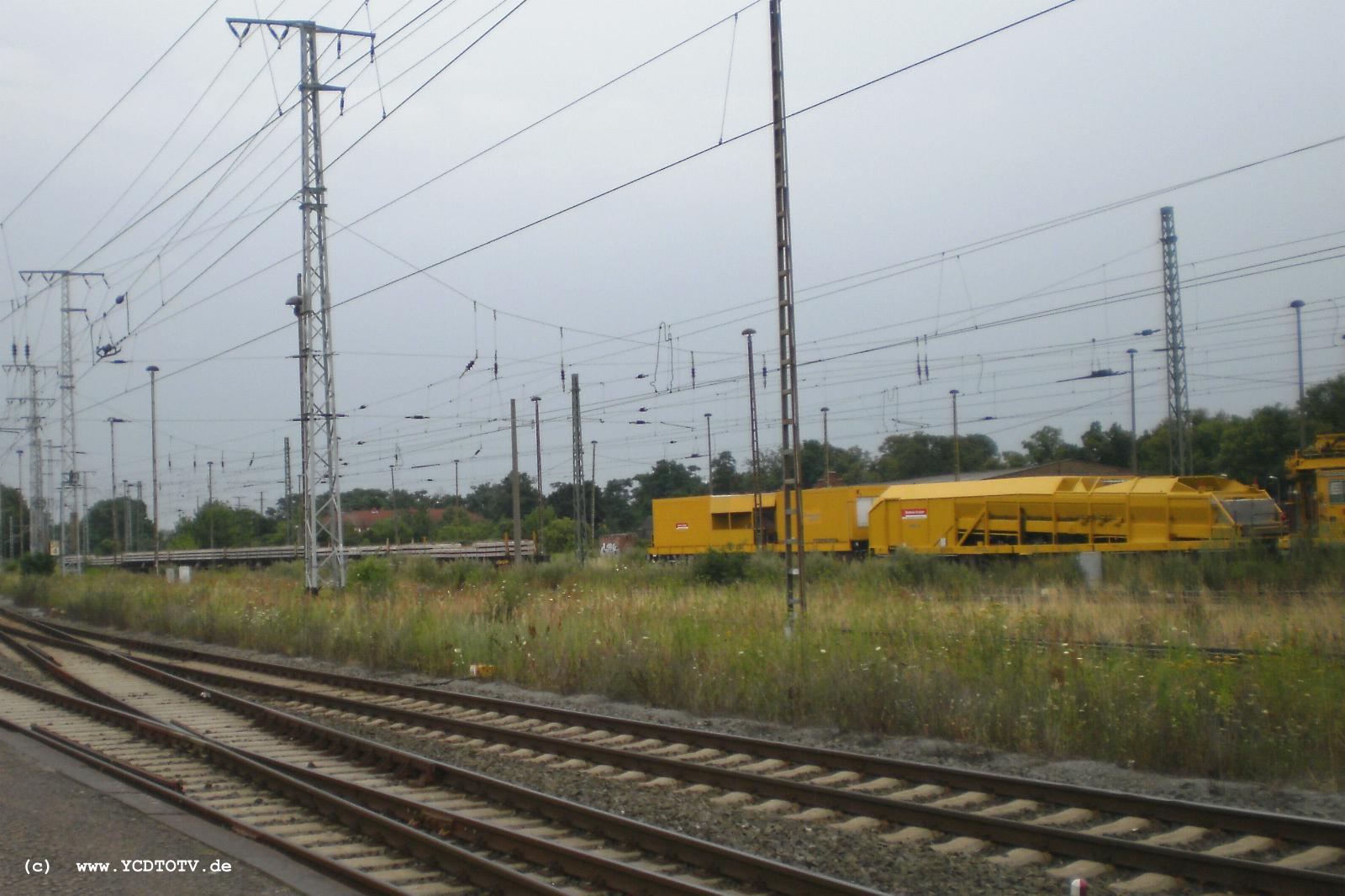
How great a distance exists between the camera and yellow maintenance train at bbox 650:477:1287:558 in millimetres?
26141

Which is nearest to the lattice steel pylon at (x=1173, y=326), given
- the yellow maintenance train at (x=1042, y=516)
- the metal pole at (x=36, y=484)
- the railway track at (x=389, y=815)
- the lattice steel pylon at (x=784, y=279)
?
the yellow maintenance train at (x=1042, y=516)

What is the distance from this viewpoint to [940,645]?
13812 mm

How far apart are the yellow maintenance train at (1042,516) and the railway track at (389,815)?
2066 cm

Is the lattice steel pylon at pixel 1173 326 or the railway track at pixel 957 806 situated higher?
the lattice steel pylon at pixel 1173 326

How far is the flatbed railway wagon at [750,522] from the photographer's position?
118 ft

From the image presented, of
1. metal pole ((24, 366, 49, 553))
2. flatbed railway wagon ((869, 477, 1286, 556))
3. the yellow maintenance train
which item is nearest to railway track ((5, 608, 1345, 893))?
flatbed railway wagon ((869, 477, 1286, 556))

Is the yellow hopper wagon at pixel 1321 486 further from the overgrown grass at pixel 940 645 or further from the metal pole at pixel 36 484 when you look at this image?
the metal pole at pixel 36 484

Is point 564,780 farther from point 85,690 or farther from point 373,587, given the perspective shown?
point 373,587

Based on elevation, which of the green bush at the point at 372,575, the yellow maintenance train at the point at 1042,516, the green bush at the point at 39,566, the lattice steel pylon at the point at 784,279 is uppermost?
the lattice steel pylon at the point at 784,279

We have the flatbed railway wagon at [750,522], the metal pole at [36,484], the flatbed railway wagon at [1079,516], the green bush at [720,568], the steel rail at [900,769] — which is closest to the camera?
the steel rail at [900,769]

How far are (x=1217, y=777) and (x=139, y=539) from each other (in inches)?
6011

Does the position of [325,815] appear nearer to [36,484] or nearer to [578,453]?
[578,453]

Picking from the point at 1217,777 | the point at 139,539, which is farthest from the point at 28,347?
the point at 139,539

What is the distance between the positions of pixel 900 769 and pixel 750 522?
3109cm
